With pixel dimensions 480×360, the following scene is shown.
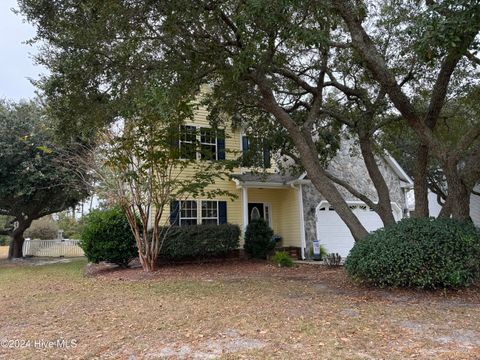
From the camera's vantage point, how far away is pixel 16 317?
247 inches

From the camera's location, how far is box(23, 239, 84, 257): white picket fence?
22609 mm

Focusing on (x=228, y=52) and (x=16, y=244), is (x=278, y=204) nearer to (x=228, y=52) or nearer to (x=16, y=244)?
(x=228, y=52)

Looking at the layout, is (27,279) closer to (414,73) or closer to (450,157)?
(450,157)

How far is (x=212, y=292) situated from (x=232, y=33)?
230 inches

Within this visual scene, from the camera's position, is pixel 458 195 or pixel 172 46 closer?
pixel 458 195

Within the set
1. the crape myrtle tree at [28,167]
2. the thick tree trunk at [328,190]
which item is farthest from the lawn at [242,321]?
the crape myrtle tree at [28,167]

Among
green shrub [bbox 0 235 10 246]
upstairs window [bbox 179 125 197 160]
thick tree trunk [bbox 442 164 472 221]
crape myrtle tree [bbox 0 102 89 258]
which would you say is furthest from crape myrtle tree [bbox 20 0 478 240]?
green shrub [bbox 0 235 10 246]

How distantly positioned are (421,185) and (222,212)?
777 centimetres

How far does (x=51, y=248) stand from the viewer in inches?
891

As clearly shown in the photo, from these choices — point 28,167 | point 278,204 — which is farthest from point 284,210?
point 28,167

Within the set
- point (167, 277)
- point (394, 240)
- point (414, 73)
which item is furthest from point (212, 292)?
point (414, 73)

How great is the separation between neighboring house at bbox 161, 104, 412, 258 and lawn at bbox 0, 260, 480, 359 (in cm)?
A: 554

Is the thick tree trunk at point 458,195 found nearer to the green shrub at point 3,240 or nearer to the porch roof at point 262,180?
the porch roof at point 262,180

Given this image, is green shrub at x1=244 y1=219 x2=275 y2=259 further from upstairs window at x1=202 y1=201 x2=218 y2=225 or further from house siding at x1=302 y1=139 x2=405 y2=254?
house siding at x1=302 y1=139 x2=405 y2=254
